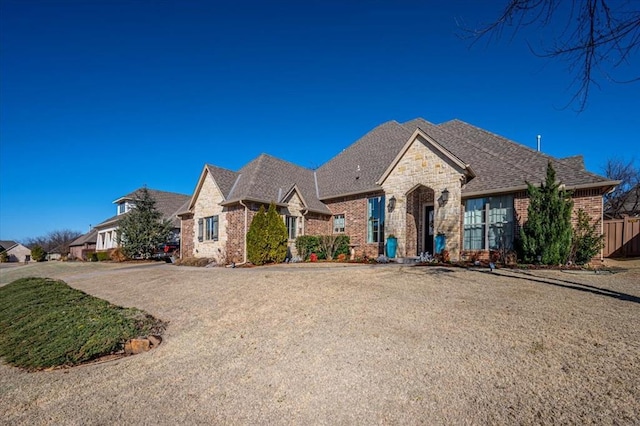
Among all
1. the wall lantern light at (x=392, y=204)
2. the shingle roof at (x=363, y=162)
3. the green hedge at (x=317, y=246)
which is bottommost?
the green hedge at (x=317, y=246)

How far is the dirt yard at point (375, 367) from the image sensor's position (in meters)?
3.31

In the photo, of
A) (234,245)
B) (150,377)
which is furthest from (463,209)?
(150,377)

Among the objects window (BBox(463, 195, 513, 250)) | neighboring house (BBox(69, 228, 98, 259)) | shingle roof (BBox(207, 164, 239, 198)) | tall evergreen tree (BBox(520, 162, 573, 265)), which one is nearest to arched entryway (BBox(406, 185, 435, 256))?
window (BBox(463, 195, 513, 250))

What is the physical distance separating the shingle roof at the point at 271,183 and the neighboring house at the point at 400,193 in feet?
0.24

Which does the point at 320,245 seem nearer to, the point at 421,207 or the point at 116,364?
the point at 421,207

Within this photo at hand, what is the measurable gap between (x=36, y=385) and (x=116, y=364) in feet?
2.93

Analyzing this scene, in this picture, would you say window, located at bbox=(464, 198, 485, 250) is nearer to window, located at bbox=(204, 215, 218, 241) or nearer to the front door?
the front door

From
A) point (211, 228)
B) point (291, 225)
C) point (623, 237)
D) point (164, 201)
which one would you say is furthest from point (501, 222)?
point (164, 201)

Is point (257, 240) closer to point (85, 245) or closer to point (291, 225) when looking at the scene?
point (291, 225)

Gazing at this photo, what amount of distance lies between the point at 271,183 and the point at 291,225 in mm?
2671

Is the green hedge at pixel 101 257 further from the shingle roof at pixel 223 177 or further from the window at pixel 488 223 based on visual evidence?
the window at pixel 488 223

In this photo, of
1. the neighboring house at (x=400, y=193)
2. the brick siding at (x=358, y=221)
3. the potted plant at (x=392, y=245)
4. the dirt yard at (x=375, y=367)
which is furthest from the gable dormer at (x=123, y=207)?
the dirt yard at (x=375, y=367)

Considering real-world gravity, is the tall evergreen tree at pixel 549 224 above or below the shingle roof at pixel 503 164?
below

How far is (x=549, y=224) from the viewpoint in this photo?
1138 centimetres
